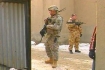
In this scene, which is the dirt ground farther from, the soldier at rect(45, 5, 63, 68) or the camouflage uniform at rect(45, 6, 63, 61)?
the camouflage uniform at rect(45, 6, 63, 61)

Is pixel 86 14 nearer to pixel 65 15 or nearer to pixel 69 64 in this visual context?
pixel 65 15

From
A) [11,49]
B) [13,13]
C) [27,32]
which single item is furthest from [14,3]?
[11,49]

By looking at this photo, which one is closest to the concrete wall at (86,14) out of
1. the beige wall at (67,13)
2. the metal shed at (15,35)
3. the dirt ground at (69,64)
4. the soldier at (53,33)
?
the beige wall at (67,13)

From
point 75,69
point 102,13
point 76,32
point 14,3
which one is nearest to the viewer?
point 102,13

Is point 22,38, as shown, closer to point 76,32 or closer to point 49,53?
point 49,53

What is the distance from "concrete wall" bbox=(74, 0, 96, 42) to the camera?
12.4 m

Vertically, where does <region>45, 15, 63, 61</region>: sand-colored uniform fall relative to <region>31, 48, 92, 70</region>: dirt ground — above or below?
above

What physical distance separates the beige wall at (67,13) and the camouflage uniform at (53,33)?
213 inches

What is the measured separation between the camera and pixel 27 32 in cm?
403

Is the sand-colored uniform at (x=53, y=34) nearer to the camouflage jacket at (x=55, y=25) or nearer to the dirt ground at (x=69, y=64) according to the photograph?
the camouflage jacket at (x=55, y=25)

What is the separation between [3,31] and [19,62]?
59cm

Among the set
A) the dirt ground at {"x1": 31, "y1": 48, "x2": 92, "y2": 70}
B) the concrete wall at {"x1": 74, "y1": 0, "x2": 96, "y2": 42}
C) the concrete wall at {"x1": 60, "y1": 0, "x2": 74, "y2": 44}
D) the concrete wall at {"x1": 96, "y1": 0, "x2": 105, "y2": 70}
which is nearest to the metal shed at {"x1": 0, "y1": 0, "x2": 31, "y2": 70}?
the concrete wall at {"x1": 96, "y1": 0, "x2": 105, "y2": 70}

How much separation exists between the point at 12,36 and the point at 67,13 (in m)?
8.65

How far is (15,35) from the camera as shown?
4.07m
